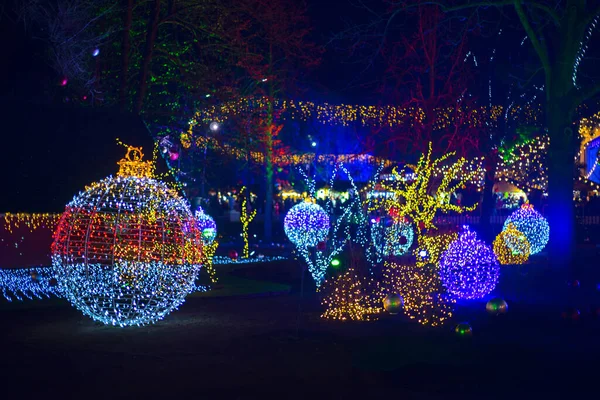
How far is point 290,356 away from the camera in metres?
9.89

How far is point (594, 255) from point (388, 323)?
1687 centimetres

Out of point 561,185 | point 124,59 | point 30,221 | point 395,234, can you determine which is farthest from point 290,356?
point 124,59

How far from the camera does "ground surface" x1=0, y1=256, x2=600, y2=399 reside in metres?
8.15

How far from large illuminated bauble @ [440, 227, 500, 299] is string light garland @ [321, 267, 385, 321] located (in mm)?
1381

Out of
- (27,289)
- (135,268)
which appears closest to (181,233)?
(135,268)

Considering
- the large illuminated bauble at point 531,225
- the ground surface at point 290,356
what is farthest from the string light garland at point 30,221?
the large illuminated bauble at point 531,225

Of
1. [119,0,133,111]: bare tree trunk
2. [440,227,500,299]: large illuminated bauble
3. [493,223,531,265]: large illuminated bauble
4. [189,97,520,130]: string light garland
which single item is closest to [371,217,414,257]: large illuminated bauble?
[493,223,531,265]: large illuminated bauble

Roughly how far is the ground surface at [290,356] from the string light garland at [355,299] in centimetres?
40

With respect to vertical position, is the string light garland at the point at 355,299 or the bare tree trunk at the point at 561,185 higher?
the bare tree trunk at the point at 561,185

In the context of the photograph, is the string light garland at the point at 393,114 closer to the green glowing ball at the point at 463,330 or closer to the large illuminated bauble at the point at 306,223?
the large illuminated bauble at the point at 306,223

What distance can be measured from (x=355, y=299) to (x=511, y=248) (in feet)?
30.6

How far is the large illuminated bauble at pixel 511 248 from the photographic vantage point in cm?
2116

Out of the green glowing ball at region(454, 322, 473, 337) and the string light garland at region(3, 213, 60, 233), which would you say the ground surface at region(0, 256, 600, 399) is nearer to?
the green glowing ball at region(454, 322, 473, 337)

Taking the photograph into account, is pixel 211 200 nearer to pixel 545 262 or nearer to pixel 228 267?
pixel 228 267
